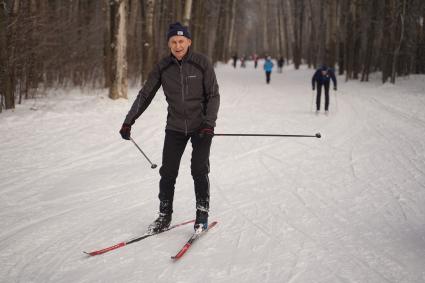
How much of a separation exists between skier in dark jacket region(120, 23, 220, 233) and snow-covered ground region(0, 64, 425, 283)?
0.58 m

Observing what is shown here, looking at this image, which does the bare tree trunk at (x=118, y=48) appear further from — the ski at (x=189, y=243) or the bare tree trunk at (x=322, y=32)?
the bare tree trunk at (x=322, y=32)

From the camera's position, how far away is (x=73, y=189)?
587 cm

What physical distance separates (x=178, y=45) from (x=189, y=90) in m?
0.45

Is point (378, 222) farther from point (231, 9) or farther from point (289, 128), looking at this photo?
point (231, 9)

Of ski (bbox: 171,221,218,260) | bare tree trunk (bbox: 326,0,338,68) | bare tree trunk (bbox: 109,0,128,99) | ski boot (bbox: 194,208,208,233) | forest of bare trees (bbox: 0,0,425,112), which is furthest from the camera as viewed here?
bare tree trunk (bbox: 326,0,338,68)

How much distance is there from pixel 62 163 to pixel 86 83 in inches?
446

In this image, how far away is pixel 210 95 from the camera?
4.05 metres

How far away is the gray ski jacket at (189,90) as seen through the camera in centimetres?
398

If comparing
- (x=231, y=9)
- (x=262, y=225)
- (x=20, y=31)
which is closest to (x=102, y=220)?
(x=262, y=225)

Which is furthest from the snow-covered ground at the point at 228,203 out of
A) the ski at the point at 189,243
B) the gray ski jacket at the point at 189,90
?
the gray ski jacket at the point at 189,90

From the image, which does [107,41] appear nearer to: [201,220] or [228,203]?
[228,203]

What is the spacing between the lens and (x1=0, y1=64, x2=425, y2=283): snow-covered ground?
3613 mm

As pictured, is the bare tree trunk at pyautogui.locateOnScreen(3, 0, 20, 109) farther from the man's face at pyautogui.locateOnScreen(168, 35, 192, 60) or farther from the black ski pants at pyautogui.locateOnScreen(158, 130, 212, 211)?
the black ski pants at pyautogui.locateOnScreen(158, 130, 212, 211)

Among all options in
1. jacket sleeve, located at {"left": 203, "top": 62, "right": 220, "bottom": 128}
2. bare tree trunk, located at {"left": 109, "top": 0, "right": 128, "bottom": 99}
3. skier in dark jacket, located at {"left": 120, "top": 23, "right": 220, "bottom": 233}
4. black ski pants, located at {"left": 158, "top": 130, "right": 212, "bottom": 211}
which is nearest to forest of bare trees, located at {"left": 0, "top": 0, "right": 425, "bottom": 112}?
bare tree trunk, located at {"left": 109, "top": 0, "right": 128, "bottom": 99}
